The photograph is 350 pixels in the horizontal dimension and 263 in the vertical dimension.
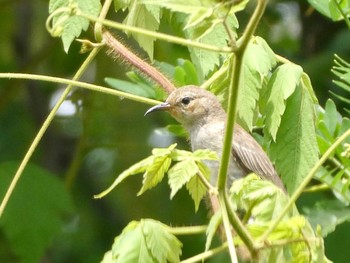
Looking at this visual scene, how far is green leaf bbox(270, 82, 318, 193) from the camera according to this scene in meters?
3.02

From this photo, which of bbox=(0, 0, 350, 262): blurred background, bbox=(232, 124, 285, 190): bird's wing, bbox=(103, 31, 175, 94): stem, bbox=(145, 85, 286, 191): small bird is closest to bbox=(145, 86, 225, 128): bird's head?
bbox=(145, 85, 286, 191): small bird

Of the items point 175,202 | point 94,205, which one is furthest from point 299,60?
point 94,205

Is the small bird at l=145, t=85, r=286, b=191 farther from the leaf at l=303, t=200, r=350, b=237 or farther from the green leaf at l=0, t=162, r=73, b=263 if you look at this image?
the green leaf at l=0, t=162, r=73, b=263

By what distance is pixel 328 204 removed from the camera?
448 centimetres

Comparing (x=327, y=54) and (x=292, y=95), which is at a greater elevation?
(x=292, y=95)

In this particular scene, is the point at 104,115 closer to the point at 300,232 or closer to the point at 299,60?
the point at 299,60

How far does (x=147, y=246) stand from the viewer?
2.53 m

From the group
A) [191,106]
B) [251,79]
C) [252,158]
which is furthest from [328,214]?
[251,79]

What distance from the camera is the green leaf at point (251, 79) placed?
9.86ft

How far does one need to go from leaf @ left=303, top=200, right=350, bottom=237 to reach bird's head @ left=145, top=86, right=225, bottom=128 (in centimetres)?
65

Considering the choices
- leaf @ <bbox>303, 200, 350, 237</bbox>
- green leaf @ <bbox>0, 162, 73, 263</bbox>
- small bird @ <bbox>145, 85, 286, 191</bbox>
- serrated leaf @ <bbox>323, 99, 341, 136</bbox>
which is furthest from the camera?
green leaf @ <bbox>0, 162, 73, 263</bbox>

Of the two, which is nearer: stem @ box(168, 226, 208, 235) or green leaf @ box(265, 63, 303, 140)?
stem @ box(168, 226, 208, 235)

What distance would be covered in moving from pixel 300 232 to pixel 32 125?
474cm

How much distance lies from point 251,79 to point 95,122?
3516mm
